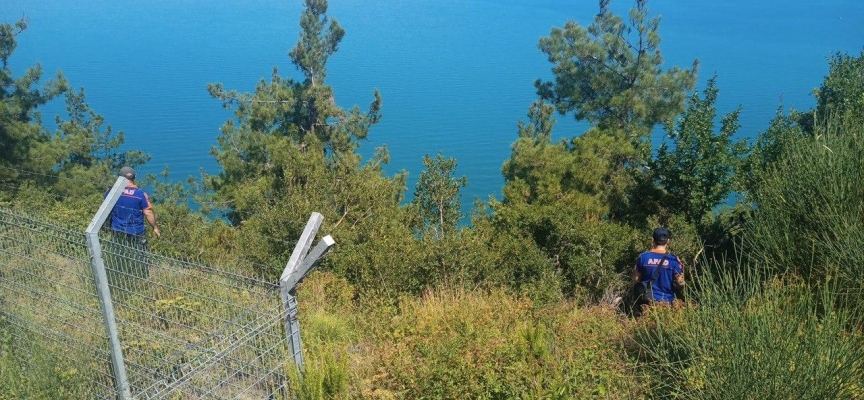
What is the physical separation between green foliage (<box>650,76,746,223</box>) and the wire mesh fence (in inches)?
274

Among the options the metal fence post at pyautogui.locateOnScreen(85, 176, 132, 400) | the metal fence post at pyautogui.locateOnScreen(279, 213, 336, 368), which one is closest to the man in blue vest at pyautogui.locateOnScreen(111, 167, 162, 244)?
the metal fence post at pyautogui.locateOnScreen(85, 176, 132, 400)

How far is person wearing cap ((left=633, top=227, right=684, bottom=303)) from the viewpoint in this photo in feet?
19.5

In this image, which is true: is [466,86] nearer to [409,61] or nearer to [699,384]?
[409,61]

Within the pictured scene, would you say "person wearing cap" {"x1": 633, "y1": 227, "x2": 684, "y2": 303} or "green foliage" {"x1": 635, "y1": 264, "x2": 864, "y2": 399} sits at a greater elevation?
"person wearing cap" {"x1": 633, "y1": 227, "x2": 684, "y2": 303}

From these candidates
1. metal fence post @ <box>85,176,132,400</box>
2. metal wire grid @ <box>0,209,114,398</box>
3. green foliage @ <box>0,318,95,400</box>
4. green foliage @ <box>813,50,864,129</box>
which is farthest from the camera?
green foliage @ <box>813,50,864,129</box>

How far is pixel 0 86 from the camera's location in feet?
71.3

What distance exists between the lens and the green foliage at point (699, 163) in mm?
9859

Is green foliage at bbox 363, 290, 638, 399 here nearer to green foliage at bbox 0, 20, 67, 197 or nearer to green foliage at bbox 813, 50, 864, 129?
green foliage at bbox 813, 50, 864, 129

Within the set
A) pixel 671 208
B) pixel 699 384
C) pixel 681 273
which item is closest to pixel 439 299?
pixel 681 273

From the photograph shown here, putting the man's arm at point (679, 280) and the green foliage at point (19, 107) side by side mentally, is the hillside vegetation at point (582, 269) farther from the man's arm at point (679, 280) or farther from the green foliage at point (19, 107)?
the green foliage at point (19, 107)

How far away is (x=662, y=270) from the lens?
234 inches

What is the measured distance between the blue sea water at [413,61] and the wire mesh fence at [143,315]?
30694 millimetres

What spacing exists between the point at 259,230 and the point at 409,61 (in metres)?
53.6

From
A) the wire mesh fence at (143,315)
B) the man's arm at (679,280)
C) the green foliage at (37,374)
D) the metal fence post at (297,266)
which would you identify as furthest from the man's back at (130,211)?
the man's arm at (679,280)
